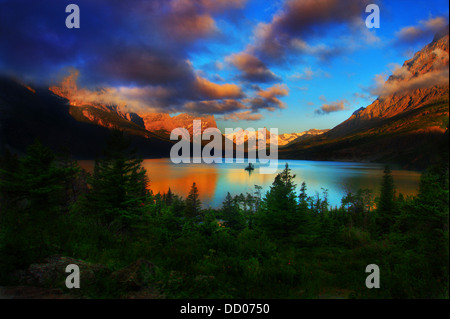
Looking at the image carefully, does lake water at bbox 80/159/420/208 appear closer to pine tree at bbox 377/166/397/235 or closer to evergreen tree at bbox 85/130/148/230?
pine tree at bbox 377/166/397/235

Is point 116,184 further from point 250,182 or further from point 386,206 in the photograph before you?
point 250,182

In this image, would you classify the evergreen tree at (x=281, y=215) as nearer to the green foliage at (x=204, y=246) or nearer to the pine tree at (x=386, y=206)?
the green foliage at (x=204, y=246)

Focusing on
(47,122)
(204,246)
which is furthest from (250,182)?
(204,246)

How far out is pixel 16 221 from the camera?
18.8ft

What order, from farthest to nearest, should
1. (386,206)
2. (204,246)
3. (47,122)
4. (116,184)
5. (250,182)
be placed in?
(250,182) < (386,206) < (47,122) < (116,184) < (204,246)

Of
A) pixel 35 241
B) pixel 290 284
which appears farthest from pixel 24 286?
pixel 290 284

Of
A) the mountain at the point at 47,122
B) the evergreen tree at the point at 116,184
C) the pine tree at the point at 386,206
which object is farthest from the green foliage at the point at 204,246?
the pine tree at the point at 386,206

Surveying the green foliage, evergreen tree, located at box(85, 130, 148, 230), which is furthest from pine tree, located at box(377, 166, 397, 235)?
evergreen tree, located at box(85, 130, 148, 230)

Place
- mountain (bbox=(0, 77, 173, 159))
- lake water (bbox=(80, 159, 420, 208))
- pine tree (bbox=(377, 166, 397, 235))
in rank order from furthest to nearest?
lake water (bbox=(80, 159, 420, 208)) → pine tree (bbox=(377, 166, 397, 235)) → mountain (bbox=(0, 77, 173, 159))

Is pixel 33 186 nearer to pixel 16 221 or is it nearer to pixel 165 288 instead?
pixel 16 221

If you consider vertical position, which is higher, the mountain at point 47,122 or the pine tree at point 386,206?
the mountain at point 47,122

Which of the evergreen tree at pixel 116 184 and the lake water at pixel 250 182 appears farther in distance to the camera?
the lake water at pixel 250 182

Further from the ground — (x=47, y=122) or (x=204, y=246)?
(x=47, y=122)
